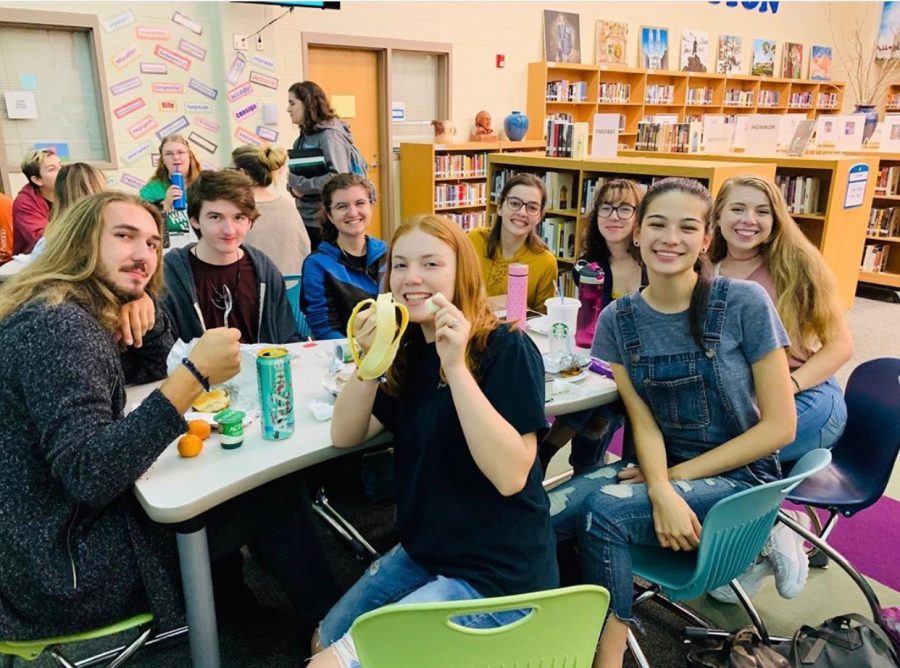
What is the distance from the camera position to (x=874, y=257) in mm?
6168

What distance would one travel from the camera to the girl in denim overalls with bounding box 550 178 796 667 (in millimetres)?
1558

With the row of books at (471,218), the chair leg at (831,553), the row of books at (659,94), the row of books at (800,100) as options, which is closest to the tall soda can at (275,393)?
the chair leg at (831,553)

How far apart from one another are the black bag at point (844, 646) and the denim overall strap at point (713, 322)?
701mm

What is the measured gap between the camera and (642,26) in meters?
7.66

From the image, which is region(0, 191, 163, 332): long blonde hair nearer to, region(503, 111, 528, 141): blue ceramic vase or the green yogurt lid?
the green yogurt lid

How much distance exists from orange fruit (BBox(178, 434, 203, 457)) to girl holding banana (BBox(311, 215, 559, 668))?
0.93 feet

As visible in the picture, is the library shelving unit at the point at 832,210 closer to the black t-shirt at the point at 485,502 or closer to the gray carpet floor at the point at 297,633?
the gray carpet floor at the point at 297,633

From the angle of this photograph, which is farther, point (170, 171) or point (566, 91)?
point (566, 91)

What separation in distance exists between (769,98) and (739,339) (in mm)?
9267

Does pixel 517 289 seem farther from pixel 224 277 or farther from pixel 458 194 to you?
pixel 458 194

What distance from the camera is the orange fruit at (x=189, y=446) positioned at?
1391 mm

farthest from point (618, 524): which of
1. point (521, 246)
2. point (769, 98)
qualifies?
point (769, 98)

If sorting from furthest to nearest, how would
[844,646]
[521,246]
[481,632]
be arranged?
[521,246] → [844,646] → [481,632]

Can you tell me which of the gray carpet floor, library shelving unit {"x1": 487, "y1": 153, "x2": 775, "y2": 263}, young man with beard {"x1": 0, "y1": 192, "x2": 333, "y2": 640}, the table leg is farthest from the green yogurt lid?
library shelving unit {"x1": 487, "y1": 153, "x2": 775, "y2": 263}
